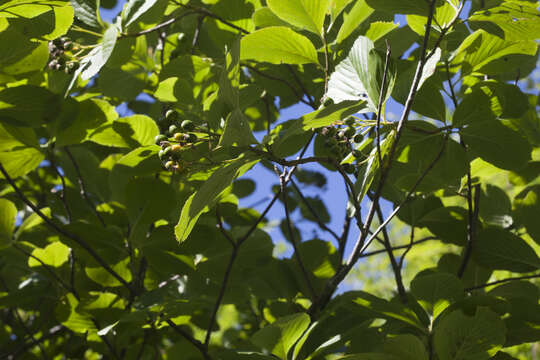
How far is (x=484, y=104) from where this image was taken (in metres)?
1.29

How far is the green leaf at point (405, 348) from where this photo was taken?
43.2 inches

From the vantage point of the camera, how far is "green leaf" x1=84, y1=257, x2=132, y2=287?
61.5 inches

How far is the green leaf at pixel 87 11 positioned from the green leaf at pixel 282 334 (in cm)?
89

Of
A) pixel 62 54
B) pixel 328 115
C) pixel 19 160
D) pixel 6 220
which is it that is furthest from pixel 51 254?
pixel 328 115

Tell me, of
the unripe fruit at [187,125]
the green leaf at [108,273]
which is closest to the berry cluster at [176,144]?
the unripe fruit at [187,125]

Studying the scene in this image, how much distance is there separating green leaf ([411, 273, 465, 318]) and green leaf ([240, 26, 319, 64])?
592mm

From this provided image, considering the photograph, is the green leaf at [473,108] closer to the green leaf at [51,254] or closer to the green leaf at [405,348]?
the green leaf at [405,348]

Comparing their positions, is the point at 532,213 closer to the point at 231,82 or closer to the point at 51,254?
the point at 231,82

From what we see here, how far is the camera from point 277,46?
4.18 feet

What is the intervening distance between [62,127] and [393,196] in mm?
1002

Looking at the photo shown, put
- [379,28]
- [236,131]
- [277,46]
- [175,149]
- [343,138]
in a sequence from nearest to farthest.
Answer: [236,131] → [175,149] → [343,138] → [277,46] → [379,28]

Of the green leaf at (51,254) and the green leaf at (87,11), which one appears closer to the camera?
the green leaf at (87,11)

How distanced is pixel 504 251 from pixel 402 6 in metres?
0.73

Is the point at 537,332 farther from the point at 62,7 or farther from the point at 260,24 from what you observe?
the point at 62,7
